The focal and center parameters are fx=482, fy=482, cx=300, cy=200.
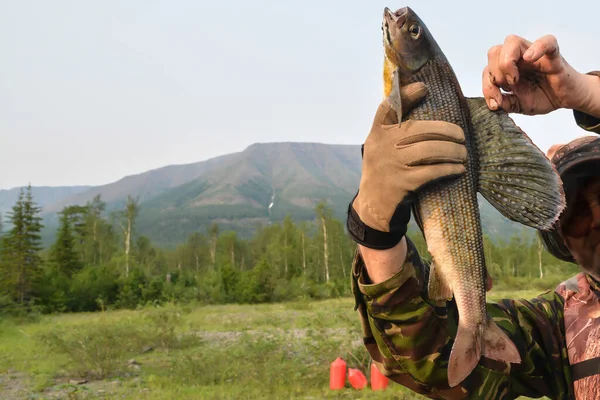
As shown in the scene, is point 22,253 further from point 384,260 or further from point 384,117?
point 384,117

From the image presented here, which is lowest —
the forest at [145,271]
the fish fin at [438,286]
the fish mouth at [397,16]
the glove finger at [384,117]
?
the forest at [145,271]

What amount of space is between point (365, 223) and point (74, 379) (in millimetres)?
13064

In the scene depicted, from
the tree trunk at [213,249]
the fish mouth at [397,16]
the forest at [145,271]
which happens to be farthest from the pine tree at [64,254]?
the fish mouth at [397,16]

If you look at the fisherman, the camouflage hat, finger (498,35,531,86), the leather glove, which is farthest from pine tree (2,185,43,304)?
finger (498,35,531,86)

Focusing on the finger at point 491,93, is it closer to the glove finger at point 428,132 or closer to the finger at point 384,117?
the glove finger at point 428,132

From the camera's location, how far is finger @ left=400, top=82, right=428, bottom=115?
2.17 m

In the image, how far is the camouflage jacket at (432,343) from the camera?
2357mm

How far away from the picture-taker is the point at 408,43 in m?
2.25

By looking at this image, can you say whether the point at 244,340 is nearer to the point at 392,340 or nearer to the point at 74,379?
the point at 74,379

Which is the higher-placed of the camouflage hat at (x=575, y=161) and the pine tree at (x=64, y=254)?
the camouflage hat at (x=575, y=161)

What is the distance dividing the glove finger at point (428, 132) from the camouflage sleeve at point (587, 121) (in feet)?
2.49

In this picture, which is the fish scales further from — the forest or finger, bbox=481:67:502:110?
the forest

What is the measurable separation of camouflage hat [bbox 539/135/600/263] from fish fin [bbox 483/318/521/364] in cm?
58

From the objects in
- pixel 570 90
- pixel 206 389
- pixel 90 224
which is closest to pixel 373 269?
pixel 570 90
